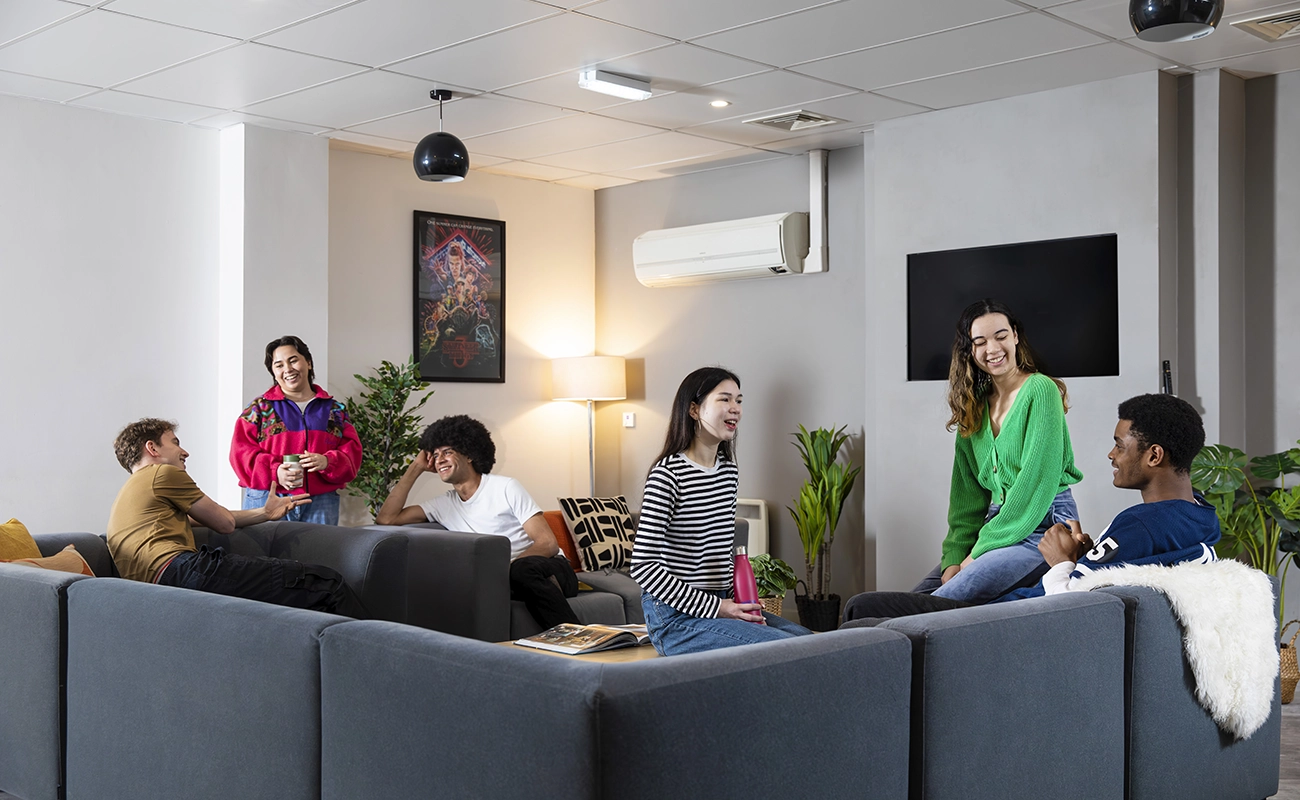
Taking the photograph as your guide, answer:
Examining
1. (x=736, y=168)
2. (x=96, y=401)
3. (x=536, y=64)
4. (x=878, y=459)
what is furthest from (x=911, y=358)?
(x=96, y=401)

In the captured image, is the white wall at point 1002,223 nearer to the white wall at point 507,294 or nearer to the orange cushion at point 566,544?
the orange cushion at point 566,544

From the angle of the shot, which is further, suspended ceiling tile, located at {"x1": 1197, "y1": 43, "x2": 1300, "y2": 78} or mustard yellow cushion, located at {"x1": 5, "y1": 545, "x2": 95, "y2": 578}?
suspended ceiling tile, located at {"x1": 1197, "y1": 43, "x2": 1300, "y2": 78}

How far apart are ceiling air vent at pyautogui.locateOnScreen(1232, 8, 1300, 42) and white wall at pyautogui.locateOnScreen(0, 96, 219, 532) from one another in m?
4.66

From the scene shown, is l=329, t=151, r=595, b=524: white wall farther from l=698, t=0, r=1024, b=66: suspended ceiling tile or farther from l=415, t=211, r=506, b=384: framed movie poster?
l=698, t=0, r=1024, b=66: suspended ceiling tile

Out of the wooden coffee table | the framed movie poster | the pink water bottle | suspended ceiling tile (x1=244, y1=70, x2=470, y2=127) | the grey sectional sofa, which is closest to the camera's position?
the grey sectional sofa

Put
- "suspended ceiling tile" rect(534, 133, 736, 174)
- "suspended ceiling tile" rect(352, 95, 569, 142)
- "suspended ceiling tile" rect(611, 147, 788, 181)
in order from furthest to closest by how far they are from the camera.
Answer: "suspended ceiling tile" rect(611, 147, 788, 181) → "suspended ceiling tile" rect(534, 133, 736, 174) → "suspended ceiling tile" rect(352, 95, 569, 142)

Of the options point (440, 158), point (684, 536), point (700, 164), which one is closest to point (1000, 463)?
point (684, 536)

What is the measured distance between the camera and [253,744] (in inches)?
97.1

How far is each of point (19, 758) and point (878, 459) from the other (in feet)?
13.1

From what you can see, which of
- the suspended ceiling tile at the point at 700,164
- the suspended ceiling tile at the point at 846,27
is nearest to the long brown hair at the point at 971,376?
the suspended ceiling tile at the point at 846,27

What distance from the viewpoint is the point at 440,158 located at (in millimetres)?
5086

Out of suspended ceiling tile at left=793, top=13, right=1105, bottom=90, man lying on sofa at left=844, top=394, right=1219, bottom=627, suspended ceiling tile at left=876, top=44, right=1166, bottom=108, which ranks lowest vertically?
man lying on sofa at left=844, top=394, right=1219, bottom=627

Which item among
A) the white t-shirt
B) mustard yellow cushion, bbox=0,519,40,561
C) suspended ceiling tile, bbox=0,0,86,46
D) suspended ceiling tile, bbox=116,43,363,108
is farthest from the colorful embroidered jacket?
suspended ceiling tile, bbox=0,0,86,46

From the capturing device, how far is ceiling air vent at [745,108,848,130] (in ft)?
18.9
